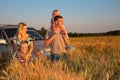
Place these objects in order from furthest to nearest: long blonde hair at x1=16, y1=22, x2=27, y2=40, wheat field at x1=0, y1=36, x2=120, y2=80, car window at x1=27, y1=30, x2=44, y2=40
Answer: car window at x1=27, y1=30, x2=44, y2=40
long blonde hair at x1=16, y1=22, x2=27, y2=40
wheat field at x1=0, y1=36, x2=120, y2=80

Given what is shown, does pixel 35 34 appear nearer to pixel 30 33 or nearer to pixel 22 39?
pixel 30 33

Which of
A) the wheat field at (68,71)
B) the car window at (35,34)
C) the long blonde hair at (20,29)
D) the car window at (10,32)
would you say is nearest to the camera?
the wheat field at (68,71)

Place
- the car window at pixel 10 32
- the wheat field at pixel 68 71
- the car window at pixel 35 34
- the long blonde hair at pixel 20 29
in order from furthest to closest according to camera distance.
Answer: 1. the car window at pixel 35 34
2. the car window at pixel 10 32
3. the long blonde hair at pixel 20 29
4. the wheat field at pixel 68 71

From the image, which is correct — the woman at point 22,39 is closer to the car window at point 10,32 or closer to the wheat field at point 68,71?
the wheat field at point 68,71

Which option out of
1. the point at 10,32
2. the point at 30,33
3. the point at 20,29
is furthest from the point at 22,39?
the point at 30,33

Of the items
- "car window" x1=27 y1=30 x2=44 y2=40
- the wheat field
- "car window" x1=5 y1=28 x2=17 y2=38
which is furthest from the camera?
"car window" x1=27 y1=30 x2=44 y2=40

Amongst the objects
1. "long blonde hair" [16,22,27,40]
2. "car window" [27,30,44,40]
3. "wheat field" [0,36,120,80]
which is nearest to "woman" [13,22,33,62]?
"long blonde hair" [16,22,27,40]

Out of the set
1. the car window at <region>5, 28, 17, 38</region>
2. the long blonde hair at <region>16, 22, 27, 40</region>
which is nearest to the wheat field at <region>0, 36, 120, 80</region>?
the long blonde hair at <region>16, 22, 27, 40</region>

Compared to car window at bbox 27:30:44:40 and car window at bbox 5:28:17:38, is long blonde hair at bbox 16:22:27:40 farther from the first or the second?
car window at bbox 27:30:44:40

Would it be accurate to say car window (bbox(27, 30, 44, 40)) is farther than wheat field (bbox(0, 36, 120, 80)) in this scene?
Yes

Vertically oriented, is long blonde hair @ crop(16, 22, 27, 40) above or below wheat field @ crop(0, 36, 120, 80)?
above

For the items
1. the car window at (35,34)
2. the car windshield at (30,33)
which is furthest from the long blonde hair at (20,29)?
the car window at (35,34)

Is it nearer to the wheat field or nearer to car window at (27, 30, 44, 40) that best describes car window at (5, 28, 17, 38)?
car window at (27, 30, 44, 40)

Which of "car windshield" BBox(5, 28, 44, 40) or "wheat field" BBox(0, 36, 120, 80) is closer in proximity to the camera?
"wheat field" BBox(0, 36, 120, 80)
